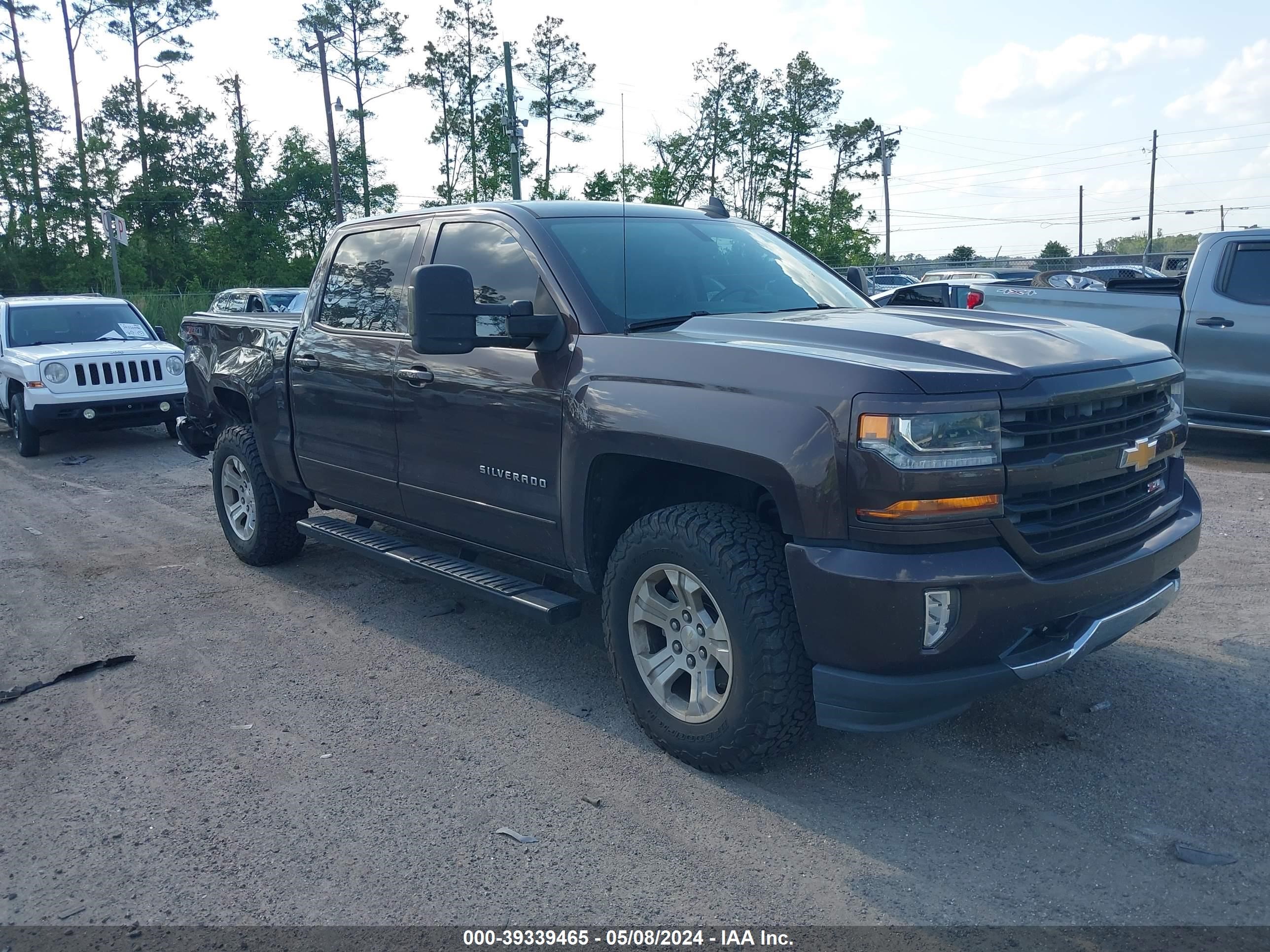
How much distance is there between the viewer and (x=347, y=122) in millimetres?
44281

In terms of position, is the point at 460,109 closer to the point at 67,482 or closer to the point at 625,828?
the point at 67,482

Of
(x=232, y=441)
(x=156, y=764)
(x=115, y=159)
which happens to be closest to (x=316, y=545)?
(x=232, y=441)

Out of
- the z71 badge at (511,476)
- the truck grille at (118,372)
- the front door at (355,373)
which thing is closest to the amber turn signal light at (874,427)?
the z71 badge at (511,476)

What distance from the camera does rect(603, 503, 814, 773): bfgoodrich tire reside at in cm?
319

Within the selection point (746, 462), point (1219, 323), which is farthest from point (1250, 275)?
point (746, 462)

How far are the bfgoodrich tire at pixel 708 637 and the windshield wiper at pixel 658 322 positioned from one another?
0.80 metres

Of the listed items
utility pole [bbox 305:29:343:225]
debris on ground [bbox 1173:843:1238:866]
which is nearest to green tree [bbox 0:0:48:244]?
utility pole [bbox 305:29:343:225]

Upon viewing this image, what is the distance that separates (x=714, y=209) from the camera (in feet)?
16.9

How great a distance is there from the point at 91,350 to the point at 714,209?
30.8ft

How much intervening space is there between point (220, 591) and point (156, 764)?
2.28 m

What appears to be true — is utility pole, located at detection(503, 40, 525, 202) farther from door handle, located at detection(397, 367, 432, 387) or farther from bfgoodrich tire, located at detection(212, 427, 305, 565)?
door handle, located at detection(397, 367, 432, 387)

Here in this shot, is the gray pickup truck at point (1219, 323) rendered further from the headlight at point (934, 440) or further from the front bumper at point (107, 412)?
the front bumper at point (107, 412)

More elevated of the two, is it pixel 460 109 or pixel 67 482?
pixel 460 109

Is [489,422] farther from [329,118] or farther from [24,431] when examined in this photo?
[329,118]
